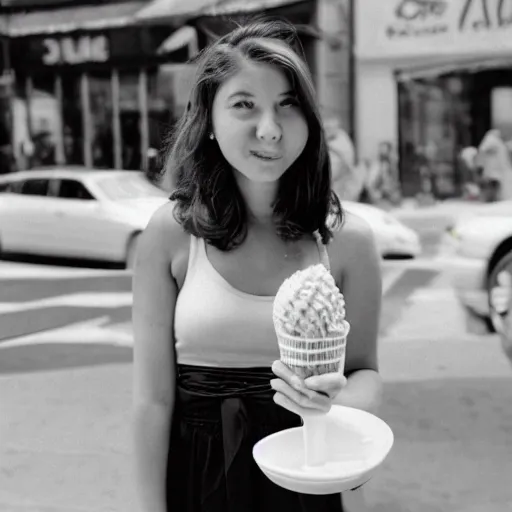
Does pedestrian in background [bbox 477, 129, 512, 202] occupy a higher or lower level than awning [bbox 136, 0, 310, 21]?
lower

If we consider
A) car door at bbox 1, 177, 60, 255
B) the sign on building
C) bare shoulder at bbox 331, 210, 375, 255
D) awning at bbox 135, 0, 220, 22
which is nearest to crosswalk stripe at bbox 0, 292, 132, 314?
car door at bbox 1, 177, 60, 255

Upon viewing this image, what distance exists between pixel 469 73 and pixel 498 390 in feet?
12.5

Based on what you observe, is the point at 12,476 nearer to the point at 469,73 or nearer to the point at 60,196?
the point at 60,196

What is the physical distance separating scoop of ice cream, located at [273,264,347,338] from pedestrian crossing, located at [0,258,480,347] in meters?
4.64

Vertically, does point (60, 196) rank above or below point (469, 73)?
below

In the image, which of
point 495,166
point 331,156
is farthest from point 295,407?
point 495,166

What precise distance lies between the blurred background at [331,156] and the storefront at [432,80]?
0.02m

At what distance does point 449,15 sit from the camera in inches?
283

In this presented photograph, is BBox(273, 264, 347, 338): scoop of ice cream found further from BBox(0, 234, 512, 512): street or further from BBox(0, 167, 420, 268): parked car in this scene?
BBox(0, 167, 420, 268): parked car

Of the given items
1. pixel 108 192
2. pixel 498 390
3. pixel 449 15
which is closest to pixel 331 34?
pixel 449 15

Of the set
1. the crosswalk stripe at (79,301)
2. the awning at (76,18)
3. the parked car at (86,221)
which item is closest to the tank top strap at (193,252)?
the crosswalk stripe at (79,301)

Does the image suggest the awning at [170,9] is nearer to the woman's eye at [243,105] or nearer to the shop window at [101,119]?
the shop window at [101,119]

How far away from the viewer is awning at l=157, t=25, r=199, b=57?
766 cm

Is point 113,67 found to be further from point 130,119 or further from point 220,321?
point 220,321
